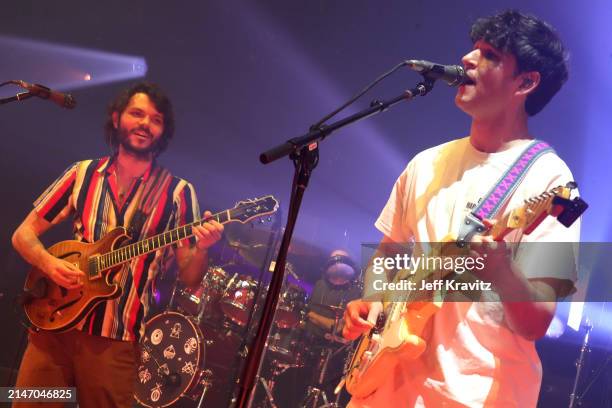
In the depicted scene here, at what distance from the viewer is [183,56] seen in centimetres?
515

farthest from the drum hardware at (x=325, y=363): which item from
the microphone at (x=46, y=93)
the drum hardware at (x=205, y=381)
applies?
the microphone at (x=46, y=93)

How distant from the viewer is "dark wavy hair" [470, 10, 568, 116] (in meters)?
2.23

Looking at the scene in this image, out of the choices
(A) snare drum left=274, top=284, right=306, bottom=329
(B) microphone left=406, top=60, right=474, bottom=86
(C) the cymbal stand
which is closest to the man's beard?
(A) snare drum left=274, top=284, right=306, bottom=329

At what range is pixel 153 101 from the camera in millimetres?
4367

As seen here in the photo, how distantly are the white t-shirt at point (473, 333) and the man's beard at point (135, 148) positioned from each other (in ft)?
8.44

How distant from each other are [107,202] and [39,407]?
1343mm

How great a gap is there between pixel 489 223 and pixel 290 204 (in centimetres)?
64

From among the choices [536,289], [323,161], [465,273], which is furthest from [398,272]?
[323,161]

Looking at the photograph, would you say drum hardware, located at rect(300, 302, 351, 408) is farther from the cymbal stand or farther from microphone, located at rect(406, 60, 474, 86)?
microphone, located at rect(406, 60, 474, 86)

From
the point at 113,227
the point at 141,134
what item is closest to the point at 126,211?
the point at 113,227

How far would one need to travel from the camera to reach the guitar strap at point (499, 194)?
6.17 ft

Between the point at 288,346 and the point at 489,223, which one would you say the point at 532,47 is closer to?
the point at 489,223

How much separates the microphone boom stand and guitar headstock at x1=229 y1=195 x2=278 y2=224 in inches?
72.2

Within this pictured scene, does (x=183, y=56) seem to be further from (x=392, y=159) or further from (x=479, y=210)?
(x=479, y=210)
